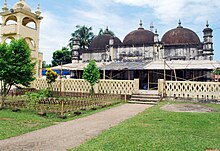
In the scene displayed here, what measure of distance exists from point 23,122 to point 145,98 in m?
8.96

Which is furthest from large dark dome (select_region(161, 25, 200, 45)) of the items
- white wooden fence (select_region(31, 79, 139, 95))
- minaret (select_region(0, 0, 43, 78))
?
minaret (select_region(0, 0, 43, 78))

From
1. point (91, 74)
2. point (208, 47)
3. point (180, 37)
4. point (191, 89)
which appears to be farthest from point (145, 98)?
point (180, 37)

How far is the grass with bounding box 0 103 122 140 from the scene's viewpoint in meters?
6.89

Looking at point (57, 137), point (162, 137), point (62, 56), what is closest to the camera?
point (162, 137)

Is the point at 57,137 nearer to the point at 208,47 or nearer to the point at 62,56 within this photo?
the point at 208,47

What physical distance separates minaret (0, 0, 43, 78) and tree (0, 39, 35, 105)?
33.4 ft

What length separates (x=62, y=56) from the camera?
134 ft

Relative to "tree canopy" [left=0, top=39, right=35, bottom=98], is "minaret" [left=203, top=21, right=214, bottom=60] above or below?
above

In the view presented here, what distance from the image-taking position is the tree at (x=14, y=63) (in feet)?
38.9

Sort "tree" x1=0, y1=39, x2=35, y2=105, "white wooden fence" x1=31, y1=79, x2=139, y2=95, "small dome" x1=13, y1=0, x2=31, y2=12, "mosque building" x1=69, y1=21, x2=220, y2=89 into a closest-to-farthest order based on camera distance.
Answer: "tree" x1=0, y1=39, x2=35, y2=105
"white wooden fence" x1=31, y1=79, x2=139, y2=95
"mosque building" x1=69, y1=21, x2=220, y2=89
"small dome" x1=13, y1=0, x2=31, y2=12

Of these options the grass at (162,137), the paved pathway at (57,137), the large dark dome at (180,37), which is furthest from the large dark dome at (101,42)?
the grass at (162,137)

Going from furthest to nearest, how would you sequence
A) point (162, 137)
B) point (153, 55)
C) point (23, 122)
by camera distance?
point (153, 55) → point (23, 122) → point (162, 137)

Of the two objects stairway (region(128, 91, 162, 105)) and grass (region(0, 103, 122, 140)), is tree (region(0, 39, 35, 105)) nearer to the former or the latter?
grass (region(0, 103, 122, 140))

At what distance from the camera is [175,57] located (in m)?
21.2
